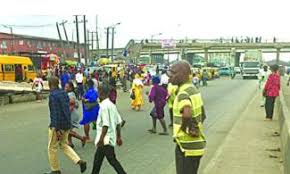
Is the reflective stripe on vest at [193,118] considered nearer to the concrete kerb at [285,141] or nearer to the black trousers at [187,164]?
the black trousers at [187,164]

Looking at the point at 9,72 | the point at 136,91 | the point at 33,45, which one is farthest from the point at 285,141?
the point at 33,45

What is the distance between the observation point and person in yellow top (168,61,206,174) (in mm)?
4863

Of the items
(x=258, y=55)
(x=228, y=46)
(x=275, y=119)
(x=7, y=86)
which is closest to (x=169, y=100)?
(x=275, y=119)

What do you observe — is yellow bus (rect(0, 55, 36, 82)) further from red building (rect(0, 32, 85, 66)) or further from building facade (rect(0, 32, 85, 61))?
building facade (rect(0, 32, 85, 61))

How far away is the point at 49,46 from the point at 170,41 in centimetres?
3790

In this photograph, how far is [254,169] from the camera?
8.66m

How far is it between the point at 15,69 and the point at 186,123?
96.2ft

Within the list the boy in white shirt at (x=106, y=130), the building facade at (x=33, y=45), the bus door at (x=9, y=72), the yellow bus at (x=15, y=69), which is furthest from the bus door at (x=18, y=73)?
the building facade at (x=33, y=45)

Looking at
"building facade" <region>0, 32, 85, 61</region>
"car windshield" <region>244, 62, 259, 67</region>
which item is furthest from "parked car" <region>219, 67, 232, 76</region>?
"building facade" <region>0, 32, 85, 61</region>

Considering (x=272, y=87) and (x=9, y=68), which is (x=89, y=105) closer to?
(x=272, y=87)

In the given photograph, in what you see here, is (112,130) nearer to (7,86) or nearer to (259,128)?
(259,128)

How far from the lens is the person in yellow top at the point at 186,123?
4863 mm

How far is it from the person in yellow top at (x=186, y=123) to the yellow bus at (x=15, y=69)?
27.1 m

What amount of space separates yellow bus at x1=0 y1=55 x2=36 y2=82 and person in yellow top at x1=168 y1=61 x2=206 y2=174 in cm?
2711
